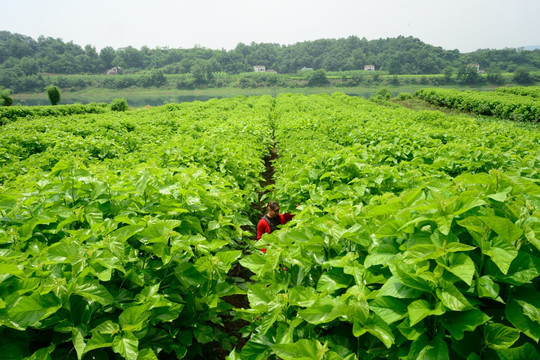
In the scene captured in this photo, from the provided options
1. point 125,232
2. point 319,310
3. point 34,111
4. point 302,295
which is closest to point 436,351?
point 319,310

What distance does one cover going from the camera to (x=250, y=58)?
446ft

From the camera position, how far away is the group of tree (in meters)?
100

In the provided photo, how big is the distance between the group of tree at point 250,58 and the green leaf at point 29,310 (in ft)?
318

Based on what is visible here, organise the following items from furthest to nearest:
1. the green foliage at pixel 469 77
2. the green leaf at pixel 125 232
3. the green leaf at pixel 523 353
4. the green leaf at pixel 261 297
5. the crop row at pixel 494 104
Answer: the green foliage at pixel 469 77, the crop row at pixel 494 104, the green leaf at pixel 125 232, the green leaf at pixel 261 297, the green leaf at pixel 523 353

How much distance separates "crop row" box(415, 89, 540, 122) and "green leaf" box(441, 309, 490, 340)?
30915 millimetres

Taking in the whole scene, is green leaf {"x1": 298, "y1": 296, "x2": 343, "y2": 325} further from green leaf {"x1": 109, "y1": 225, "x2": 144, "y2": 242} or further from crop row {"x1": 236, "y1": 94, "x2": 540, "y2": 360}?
green leaf {"x1": 109, "y1": 225, "x2": 144, "y2": 242}

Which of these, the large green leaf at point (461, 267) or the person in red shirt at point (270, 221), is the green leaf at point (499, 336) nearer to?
the large green leaf at point (461, 267)

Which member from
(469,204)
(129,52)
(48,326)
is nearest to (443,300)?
(469,204)

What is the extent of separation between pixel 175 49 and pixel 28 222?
538 feet

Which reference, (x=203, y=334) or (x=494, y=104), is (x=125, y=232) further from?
(x=494, y=104)

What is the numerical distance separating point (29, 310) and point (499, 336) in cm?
204

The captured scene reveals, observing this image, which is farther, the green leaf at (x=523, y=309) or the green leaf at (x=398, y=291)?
the green leaf at (x=398, y=291)

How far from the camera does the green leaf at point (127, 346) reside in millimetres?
1362

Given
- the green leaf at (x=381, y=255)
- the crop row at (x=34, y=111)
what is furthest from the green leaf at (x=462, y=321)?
the crop row at (x=34, y=111)
